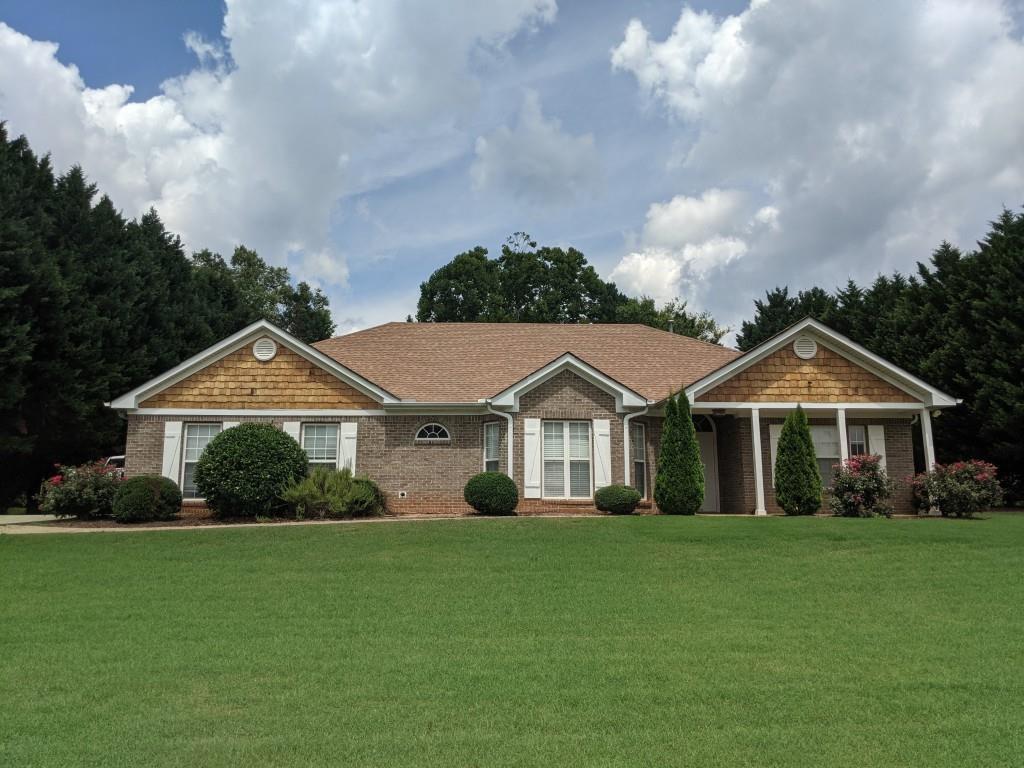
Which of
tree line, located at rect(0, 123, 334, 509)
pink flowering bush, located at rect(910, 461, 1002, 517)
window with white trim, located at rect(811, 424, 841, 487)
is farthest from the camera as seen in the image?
tree line, located at rect(0, 123, 334, 509)

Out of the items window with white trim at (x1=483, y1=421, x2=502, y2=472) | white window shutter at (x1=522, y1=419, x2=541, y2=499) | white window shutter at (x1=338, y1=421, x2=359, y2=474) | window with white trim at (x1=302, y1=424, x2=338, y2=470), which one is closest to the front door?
white window shutter at (x1=522, y1=419, x2=541, y2=499)

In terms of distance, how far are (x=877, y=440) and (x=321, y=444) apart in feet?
49.1

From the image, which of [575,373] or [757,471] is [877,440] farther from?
[575,373]

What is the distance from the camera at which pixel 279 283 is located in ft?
178

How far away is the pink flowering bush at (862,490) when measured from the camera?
18.4 m

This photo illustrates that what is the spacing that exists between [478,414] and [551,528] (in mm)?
6078

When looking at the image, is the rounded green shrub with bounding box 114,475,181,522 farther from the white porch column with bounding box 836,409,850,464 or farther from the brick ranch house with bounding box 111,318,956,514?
the white porch column with bounding box 836,409,850,464

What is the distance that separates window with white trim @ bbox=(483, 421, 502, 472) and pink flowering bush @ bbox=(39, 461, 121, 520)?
29.9 feet

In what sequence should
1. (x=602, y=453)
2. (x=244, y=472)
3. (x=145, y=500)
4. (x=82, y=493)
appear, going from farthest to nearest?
(x=602, y=453)
(x=82, y=493)
(x=244, y=472)
(x=145, y=500)

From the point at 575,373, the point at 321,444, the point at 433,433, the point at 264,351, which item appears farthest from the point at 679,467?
the point at 264,351

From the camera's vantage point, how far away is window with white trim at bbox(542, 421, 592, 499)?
19.5m

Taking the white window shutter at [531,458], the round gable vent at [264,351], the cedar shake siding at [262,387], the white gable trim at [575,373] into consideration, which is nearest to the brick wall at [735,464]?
the white gable trim at [575,373]

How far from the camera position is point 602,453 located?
769 inches

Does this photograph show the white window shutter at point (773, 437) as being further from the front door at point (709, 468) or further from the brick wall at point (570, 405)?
the brick wall at point (570, 405)
